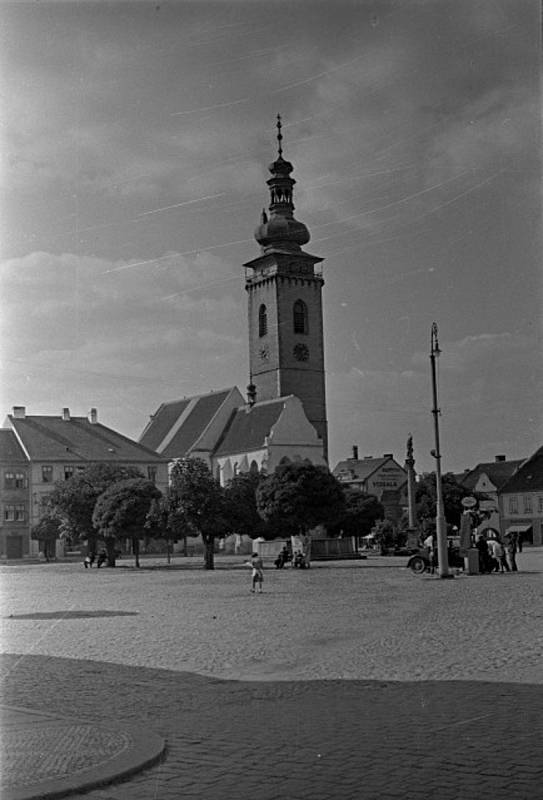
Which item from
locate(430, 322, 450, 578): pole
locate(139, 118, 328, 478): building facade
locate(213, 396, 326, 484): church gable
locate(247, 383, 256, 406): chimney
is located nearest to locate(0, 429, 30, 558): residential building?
locate(213, 396, 326, 484): church gable

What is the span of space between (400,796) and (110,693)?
15.4ft

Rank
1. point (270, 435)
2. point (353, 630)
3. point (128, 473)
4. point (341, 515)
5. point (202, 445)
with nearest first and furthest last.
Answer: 1. point (353, 630)
2. point (341, 515)
3. point (128, 473)
4. point (270, 435)
5. point (202, 445)

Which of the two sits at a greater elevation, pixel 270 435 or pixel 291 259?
pixel 291 259

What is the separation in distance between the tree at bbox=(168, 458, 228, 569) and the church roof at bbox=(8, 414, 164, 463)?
13.9 metres

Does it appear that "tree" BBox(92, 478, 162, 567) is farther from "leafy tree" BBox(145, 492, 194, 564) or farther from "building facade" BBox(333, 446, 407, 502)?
"building facade" BBox(333, 446, 407, 502)

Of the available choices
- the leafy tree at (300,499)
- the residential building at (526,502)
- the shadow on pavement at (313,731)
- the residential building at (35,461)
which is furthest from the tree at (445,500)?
the shadow on pavement at (313,731)

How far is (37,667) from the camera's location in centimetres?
1202

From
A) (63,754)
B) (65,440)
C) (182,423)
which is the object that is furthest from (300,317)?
(63,754)

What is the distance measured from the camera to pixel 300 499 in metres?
47.6

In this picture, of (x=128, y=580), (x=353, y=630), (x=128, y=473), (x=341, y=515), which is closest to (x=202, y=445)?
(x=128, y=473)

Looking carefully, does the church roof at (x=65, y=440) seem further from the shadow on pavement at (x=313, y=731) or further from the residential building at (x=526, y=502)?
the shadow on pavement at (x=313, y=731)

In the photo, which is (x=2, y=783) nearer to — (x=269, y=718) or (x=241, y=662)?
(x=269, y=718)

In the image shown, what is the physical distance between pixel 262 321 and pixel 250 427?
1535cm

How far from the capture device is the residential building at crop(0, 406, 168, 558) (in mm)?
59062
